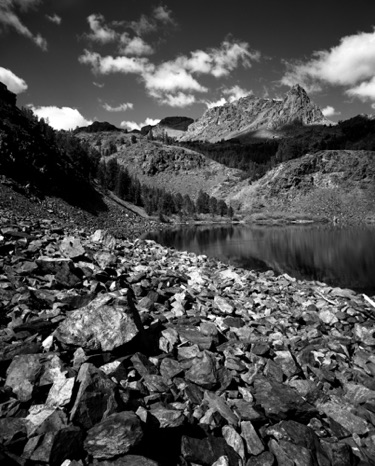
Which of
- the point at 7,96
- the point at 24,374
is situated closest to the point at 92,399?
the point at 24,374

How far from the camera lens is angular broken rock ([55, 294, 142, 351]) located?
7.61 meters

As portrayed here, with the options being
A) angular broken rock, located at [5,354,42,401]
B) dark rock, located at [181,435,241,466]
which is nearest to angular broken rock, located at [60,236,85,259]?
angular broken rock, located at [5,354,42,401]

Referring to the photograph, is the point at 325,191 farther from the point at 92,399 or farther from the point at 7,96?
the point at 92,399

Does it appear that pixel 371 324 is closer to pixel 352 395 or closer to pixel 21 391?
pixel 352 395

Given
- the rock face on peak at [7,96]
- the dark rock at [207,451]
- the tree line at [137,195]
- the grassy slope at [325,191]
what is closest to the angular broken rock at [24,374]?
the dark rock at [207,451]

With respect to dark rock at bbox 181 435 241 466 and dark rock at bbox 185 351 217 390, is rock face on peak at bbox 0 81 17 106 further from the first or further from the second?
dark rock at bbox 181 435 241 466

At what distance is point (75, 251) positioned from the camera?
1552cm

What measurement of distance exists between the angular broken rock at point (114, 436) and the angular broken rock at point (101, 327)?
2408mm

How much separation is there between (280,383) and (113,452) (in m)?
5.42

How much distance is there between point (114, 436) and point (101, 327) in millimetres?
3132

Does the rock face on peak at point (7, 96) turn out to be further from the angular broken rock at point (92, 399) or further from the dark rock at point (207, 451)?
the dark rock at point (207, 451)

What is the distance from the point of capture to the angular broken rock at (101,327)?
761 centimetres

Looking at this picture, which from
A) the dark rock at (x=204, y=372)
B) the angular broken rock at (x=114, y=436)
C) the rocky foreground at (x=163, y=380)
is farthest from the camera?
the dark rock at (x=204, y=372)

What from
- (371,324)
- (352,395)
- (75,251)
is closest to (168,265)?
(75,251)
